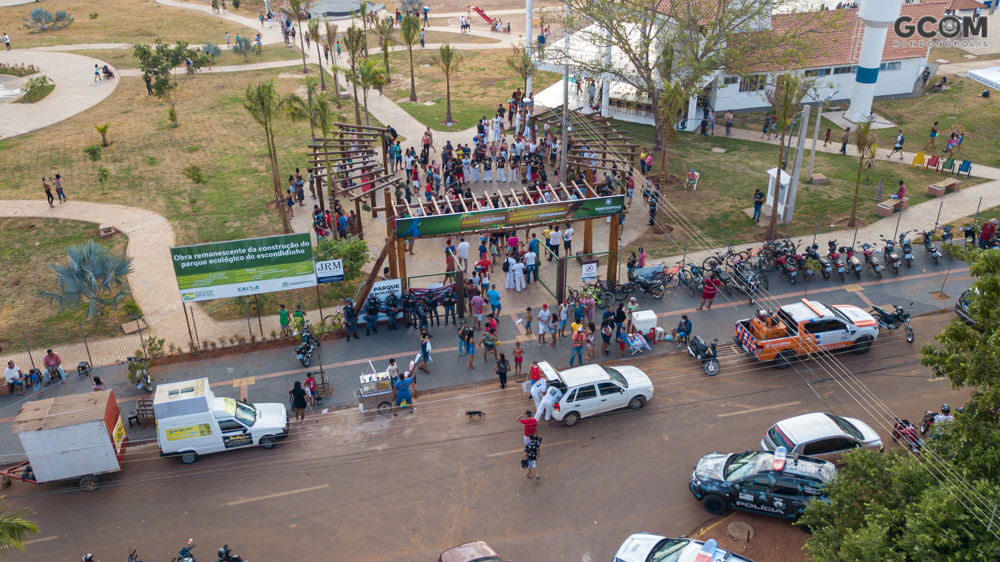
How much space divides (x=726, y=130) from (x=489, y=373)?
2639 centimetres

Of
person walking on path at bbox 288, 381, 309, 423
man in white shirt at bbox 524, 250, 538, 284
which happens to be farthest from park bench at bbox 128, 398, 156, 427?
man in white shirt at bbox 524, 250, 538, 284

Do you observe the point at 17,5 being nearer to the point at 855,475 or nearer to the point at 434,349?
the point at 434,349

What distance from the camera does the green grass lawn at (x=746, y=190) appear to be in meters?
30.7

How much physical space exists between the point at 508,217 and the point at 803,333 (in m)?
9.84

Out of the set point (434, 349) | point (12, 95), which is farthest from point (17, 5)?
point (434, 349)

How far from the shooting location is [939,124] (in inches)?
1661

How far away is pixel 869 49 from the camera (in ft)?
133

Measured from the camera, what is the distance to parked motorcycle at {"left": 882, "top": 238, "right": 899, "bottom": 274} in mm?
26672

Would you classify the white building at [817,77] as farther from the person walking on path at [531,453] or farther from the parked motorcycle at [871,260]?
the person walking on path at [531,453]

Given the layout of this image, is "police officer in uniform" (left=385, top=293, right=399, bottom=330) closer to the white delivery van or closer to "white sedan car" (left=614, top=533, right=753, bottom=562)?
the white delivery van

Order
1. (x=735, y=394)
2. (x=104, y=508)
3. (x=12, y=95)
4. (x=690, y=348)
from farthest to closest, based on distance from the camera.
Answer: (x=12, y=95) → (x=690, y=348) → (x=735, y=394) → (x=104, y=508)

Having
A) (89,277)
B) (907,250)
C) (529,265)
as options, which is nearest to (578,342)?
(529,265)

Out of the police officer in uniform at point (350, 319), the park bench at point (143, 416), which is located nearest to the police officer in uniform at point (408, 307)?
the police officer in uniform at point (350, 319)

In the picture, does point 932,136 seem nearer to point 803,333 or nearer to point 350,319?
point 803,333
